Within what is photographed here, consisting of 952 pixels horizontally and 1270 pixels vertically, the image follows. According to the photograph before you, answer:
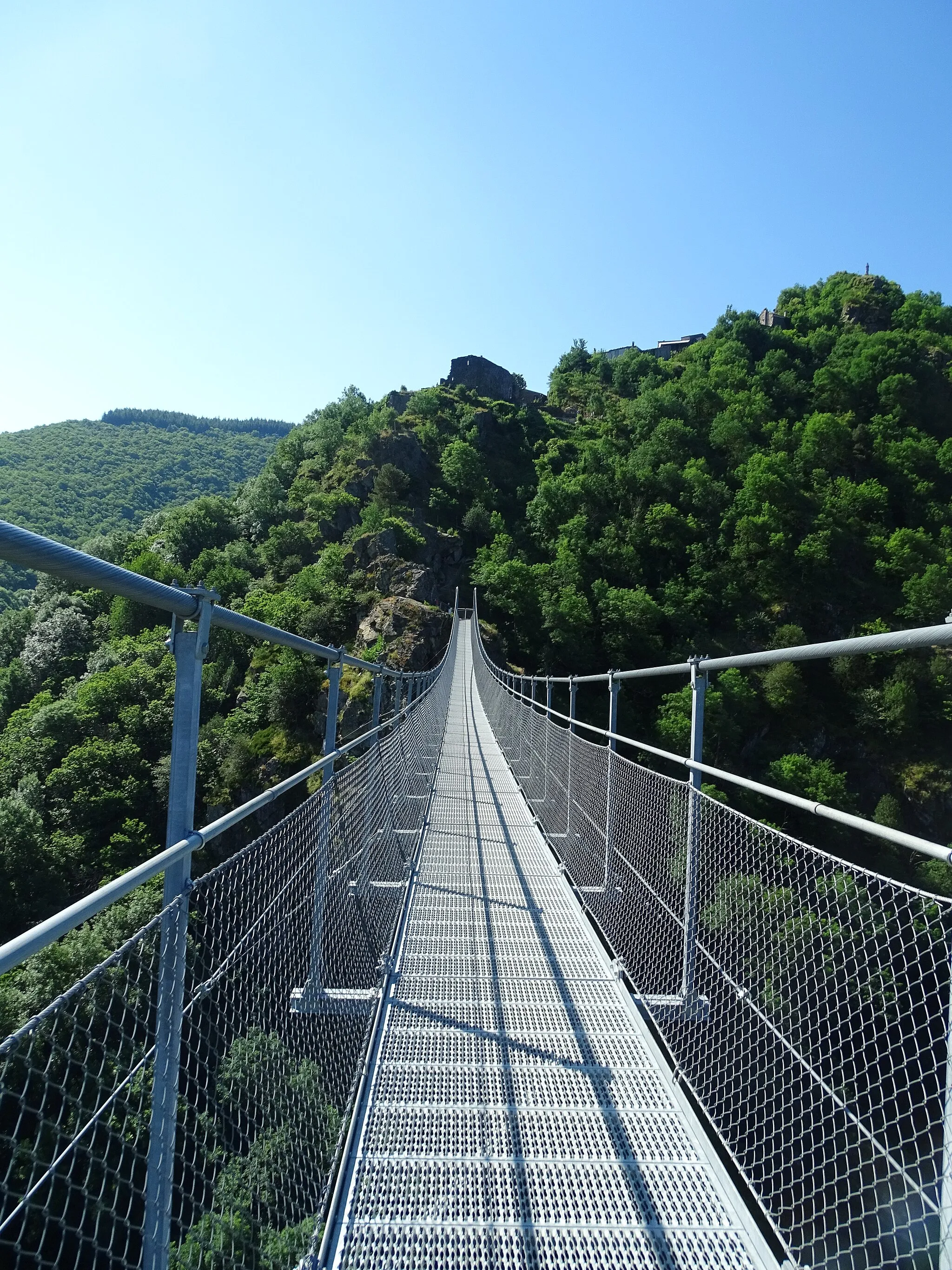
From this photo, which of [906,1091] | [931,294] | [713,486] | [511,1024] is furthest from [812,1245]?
[931,294]

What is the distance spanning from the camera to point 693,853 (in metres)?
2.23

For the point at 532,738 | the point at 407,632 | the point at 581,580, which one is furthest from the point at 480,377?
the point at 532,738

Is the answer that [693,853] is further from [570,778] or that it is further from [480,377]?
[480,377]

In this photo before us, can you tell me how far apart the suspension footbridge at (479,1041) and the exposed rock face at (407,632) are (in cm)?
1835

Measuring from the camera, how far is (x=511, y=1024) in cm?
245

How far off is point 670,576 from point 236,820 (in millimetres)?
38248

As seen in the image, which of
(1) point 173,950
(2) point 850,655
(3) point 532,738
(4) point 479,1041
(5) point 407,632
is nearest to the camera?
(1) point 173,950

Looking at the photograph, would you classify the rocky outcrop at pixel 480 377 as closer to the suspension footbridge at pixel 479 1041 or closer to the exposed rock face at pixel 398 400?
the exposed rock face at pixel 398 400

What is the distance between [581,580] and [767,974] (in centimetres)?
3418

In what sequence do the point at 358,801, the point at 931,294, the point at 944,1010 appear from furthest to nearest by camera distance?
1. the point at 931,294
2. the point at 358,801
3. the point at 944,1010

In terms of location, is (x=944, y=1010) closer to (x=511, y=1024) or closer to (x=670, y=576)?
(x=511, y=1024)

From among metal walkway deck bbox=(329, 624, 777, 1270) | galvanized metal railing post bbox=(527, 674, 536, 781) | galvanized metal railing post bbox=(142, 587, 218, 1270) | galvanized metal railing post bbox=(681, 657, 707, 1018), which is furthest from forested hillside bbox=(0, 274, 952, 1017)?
galvanized metal railing post bbox=(142, 587, 218, 1270)

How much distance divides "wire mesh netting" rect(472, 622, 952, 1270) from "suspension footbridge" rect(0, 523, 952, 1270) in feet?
0.06

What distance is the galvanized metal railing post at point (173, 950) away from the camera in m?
1.02
